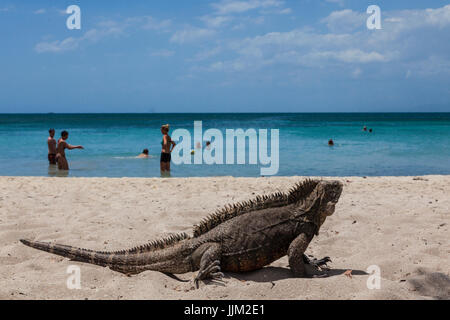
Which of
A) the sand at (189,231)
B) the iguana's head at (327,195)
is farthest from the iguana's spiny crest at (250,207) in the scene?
the sand at (189,231)

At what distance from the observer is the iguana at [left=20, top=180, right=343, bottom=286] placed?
13.4 feet

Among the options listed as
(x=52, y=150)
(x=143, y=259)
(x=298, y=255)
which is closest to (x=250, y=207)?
(x=298, y=255)

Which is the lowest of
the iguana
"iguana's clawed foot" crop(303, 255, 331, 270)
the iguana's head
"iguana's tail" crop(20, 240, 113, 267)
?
"iguana's clawed foot" crop(303, 255, 331, 270)

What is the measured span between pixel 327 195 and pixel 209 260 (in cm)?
136

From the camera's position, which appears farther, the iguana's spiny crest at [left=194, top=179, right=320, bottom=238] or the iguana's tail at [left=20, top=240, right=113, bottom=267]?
the iguana's tail at [left=20, top=240, right=113, bottom=267]

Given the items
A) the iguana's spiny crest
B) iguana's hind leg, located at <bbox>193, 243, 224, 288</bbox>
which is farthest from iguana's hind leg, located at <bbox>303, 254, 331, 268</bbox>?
iguana's hind leg, located at <bbox>193, 243, 224, 288</bbox>

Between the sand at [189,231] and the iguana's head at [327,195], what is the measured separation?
0.67 meters

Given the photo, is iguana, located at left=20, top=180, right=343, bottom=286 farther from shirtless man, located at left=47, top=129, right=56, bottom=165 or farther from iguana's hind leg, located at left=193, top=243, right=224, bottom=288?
shirtless man, located at left=47, top=129, right=56, bottom=165

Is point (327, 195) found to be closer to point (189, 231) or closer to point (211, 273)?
point (211, 273)

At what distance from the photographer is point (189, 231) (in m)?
5.77

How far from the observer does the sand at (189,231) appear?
375cm

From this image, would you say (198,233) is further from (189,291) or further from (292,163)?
(292,163)

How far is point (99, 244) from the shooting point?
208 inches

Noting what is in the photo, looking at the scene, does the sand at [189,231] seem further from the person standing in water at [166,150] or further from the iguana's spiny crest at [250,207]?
the person standing in water at [166,150]
